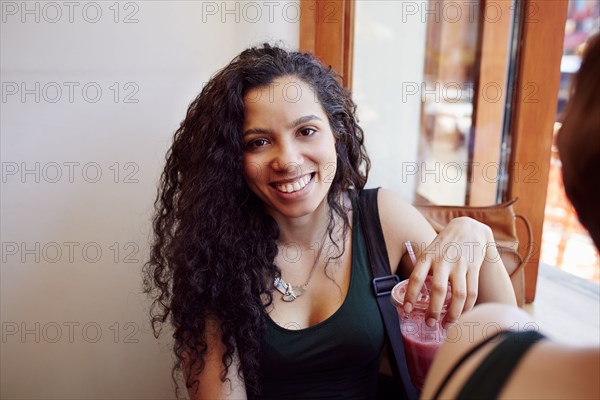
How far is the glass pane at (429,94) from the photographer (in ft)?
5.26

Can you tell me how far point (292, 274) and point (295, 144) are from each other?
353 millimetres

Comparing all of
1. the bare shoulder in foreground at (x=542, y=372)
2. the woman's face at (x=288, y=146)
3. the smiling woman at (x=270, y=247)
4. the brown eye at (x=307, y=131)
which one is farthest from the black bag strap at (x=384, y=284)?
the bare shoulder in foreground at (x=542, y=372)

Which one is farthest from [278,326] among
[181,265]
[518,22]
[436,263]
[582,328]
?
[518,22]

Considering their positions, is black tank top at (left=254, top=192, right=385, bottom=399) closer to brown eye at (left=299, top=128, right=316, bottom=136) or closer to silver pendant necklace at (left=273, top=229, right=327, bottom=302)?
silver pendant necklace at (left=273, top=229, right=327, bottom=302)

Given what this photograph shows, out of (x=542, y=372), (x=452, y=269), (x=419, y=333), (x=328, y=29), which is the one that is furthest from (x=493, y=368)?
(x=328, y=29)

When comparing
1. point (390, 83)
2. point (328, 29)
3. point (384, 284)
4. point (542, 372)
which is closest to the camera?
point (542, 372)

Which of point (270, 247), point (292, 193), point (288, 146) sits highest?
point (288, 146)

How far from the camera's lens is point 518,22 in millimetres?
1541

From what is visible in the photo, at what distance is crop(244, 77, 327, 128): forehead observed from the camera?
1131 millimetres

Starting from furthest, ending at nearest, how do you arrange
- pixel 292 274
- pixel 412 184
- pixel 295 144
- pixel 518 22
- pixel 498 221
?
1. pixel 412 184
2. pixel 518 22
3. pixel 498 221
4. pixel 292 274
5. pixel 295 144

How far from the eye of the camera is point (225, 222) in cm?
124

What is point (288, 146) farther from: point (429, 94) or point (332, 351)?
point (429, 94)

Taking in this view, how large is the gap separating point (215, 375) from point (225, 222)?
361 mm

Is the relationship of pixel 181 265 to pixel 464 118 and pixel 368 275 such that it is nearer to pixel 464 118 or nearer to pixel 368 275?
pixel 368 275
